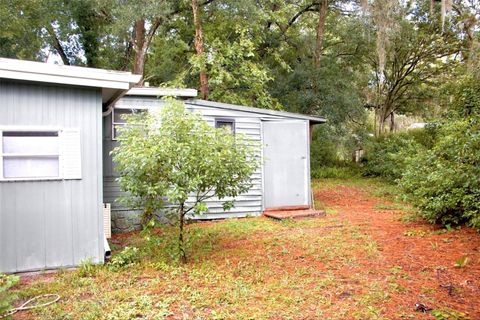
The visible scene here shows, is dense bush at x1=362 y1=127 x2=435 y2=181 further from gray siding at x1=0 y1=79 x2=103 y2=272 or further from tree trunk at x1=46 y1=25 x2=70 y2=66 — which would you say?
tree trunk at x1=46 y1=25 x2=70 y2=66

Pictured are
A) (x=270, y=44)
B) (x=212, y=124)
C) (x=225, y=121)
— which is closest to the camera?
(x=212, y=124)

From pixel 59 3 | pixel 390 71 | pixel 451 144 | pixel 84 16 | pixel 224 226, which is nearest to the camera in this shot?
pixel 451 144

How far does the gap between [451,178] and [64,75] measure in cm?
586

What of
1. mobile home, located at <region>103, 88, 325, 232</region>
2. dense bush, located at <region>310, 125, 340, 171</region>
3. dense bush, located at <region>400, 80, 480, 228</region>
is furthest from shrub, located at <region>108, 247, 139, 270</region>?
dense bush, located at <region>310, 125, 340, 171</region>

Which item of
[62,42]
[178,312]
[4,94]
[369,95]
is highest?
[62,42]

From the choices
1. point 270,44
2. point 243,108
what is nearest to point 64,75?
point 243,108

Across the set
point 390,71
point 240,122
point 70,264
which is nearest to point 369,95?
point 390,71

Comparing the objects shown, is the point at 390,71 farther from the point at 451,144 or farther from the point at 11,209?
the point at 11,209

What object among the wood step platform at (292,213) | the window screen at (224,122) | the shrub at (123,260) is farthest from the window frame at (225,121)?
the shrub at (123,260)

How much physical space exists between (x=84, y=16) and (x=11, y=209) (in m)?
13.0

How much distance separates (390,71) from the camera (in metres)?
17.8

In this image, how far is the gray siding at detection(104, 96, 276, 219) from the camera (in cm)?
731

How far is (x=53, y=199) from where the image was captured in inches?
186

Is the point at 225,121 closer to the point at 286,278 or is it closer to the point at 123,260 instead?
the point at 123,260
